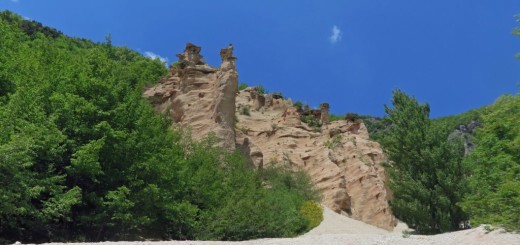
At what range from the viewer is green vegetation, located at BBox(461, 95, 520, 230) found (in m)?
11.7

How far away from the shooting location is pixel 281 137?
50.1 metres

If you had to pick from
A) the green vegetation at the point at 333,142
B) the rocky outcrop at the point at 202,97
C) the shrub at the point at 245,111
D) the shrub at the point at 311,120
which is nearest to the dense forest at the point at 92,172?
the rocky outcrop at the point at 202,97

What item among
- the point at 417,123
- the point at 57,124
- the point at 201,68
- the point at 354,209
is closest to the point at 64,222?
the point at 57,124

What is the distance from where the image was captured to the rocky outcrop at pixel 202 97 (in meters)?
37.6

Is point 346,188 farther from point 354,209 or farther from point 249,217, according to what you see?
point 249,217

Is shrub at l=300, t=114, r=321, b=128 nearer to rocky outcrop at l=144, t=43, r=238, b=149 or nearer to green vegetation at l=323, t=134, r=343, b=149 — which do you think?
green vegetation at l=323, t=134, r=343, b=149

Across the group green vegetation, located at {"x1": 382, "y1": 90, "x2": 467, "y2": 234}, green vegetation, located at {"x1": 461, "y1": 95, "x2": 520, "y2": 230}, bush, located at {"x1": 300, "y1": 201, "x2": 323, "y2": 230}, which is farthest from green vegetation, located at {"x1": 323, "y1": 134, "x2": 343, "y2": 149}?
green vegetation, located at {"x1": 461, "y1": 95, "x2": 520, "y2": 230}

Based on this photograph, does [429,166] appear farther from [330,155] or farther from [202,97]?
[202,97]

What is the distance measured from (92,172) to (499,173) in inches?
562

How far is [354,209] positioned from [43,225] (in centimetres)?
2884

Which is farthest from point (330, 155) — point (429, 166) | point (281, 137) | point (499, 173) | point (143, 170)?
point (499, 173)

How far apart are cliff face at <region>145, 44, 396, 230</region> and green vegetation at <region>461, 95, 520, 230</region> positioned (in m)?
16.6

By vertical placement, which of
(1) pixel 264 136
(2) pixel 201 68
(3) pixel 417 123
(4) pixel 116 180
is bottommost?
(4) pixel 116 180

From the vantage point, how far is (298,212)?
109 ft
